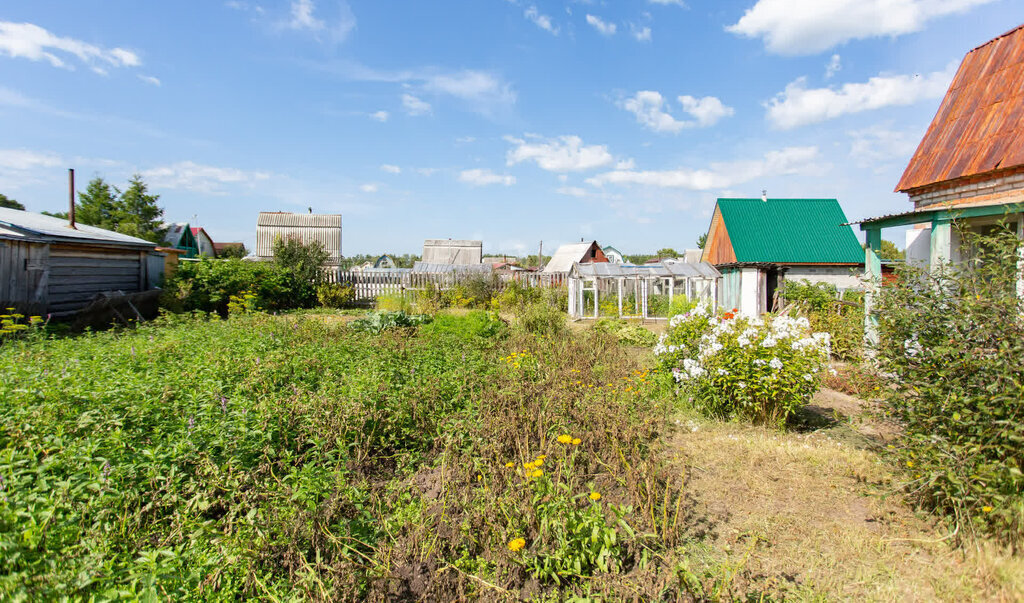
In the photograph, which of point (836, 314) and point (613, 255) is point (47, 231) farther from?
point (613, 255)

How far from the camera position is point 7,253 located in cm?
995

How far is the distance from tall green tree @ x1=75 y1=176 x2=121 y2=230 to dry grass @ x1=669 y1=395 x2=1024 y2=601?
1592 inches

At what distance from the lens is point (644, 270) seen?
16797 mm

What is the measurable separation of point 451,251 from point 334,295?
16.3 meters

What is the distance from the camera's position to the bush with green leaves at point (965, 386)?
2701 millimetres

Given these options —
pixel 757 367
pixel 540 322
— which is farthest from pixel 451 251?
pixel 757 367

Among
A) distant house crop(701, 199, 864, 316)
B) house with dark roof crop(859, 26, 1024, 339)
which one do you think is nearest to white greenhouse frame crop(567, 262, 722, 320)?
distant house crop(701, 199, 864, 316)

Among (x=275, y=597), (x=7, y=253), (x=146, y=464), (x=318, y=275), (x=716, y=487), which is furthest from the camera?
(x=318, y=275)

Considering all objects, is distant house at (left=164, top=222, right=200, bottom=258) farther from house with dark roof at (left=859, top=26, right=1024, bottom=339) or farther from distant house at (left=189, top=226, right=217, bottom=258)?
house with dark roof at (left=859, top=26, right=1024, bottom=339)

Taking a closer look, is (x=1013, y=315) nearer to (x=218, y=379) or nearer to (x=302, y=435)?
(x=302, y=435)

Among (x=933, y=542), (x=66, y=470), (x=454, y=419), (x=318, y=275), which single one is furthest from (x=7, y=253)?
(x=933, y=542)

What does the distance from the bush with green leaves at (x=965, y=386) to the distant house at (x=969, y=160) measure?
16.5 feet

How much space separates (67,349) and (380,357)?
3.70 meters

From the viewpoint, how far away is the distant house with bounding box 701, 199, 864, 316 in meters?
20.2
